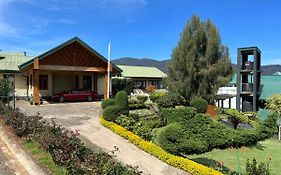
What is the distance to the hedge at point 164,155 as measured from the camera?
12.5 meters

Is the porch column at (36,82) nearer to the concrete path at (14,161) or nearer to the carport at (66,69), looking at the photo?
A: the carport at (66,69)

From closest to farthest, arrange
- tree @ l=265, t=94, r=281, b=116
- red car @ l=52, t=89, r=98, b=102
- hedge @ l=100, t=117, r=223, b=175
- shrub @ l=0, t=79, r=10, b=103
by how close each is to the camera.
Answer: hedge @ l=100, t=117, r=223, b=175 < shrub @ l=0, t=79, r=10, b=103 < tree @ l=265, t=94, r=281, b=116 < red car @ l=52, t=89, r=98, b=102

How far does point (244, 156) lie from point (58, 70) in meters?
17.6

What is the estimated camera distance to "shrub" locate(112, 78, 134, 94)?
38094 millimetres

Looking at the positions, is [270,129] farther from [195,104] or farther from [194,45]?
[194,45]

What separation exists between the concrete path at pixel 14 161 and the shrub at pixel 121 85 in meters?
25.1

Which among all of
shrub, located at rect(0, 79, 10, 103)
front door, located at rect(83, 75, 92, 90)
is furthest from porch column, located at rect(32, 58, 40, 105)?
front door, located at rect(83, 75, 92, 90)

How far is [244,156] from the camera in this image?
61.3 feet

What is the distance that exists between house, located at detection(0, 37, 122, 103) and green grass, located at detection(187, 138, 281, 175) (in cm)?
1539

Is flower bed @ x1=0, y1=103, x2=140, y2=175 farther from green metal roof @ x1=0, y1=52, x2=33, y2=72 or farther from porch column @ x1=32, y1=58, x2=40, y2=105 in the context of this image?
green metal roof @ x1=0, y1=52, x2=33, y2=72

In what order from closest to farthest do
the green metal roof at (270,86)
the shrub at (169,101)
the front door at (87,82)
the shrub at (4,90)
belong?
1. the shrub at (4,90)
2. the shrub at (169,101)
3. the front door at (87,82)
4. the green metal roof at (270,86)

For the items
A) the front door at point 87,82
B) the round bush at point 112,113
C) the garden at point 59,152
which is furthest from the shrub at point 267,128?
the front door at point 87,82

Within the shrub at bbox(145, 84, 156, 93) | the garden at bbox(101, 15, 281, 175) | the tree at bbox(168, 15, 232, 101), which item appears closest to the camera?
the garden at bbox(101, 15, 281, 175)

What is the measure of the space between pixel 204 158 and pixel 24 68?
17705 mm
